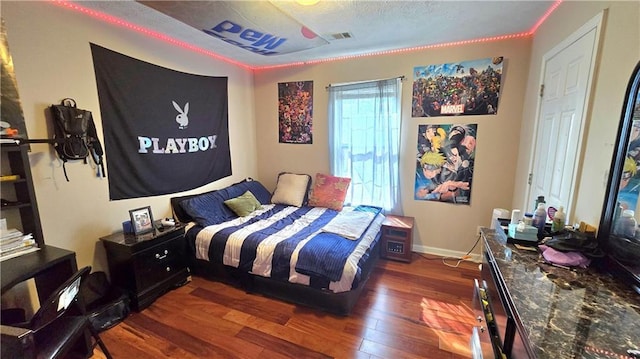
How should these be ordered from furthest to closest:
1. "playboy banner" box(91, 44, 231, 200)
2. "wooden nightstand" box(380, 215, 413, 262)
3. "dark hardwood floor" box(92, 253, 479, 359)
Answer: "wooden nightstand" box(380, 215, 413, 262) → "playboy banner" box(91, 44, 231, 200) → "dark hardwood floor" box(92, 253, 479, 359)

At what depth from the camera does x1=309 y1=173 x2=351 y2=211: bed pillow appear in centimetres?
341

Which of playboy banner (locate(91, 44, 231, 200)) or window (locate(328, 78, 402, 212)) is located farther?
window (locate(328, 78, 402, 212))

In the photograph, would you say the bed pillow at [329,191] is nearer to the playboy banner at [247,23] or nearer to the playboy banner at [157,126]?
the playboy banner at [157,126]

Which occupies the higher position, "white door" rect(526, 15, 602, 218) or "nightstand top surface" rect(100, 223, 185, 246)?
"white door" rect(526, 15, 602, 218)

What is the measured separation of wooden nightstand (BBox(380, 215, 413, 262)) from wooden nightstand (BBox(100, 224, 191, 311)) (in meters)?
2.23

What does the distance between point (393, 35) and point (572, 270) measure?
2.34 m

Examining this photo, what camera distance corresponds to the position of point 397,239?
3041mm

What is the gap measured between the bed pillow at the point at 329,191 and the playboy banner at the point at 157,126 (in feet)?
4.22

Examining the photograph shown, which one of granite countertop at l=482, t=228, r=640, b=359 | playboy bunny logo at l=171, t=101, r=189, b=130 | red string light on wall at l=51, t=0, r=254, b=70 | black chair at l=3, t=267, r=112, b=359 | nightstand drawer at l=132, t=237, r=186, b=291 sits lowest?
nightstand drawer at l=132, t=237, r=186, b=291

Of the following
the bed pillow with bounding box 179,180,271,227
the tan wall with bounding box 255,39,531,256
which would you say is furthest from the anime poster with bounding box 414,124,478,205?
the bed pillow with bounding box 179,180,271,227

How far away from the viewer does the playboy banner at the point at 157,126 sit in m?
2.29

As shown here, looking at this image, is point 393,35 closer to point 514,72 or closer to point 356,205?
point 514,72

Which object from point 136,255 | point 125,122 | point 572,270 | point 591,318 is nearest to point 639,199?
point 572,270

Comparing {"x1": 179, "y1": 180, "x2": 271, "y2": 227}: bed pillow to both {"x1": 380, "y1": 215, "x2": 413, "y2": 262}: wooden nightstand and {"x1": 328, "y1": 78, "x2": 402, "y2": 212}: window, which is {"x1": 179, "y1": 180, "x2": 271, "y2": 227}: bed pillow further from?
{"x1": 380, "y1": 215, "x2": 413, "y2": 262}: wooden nightstand
